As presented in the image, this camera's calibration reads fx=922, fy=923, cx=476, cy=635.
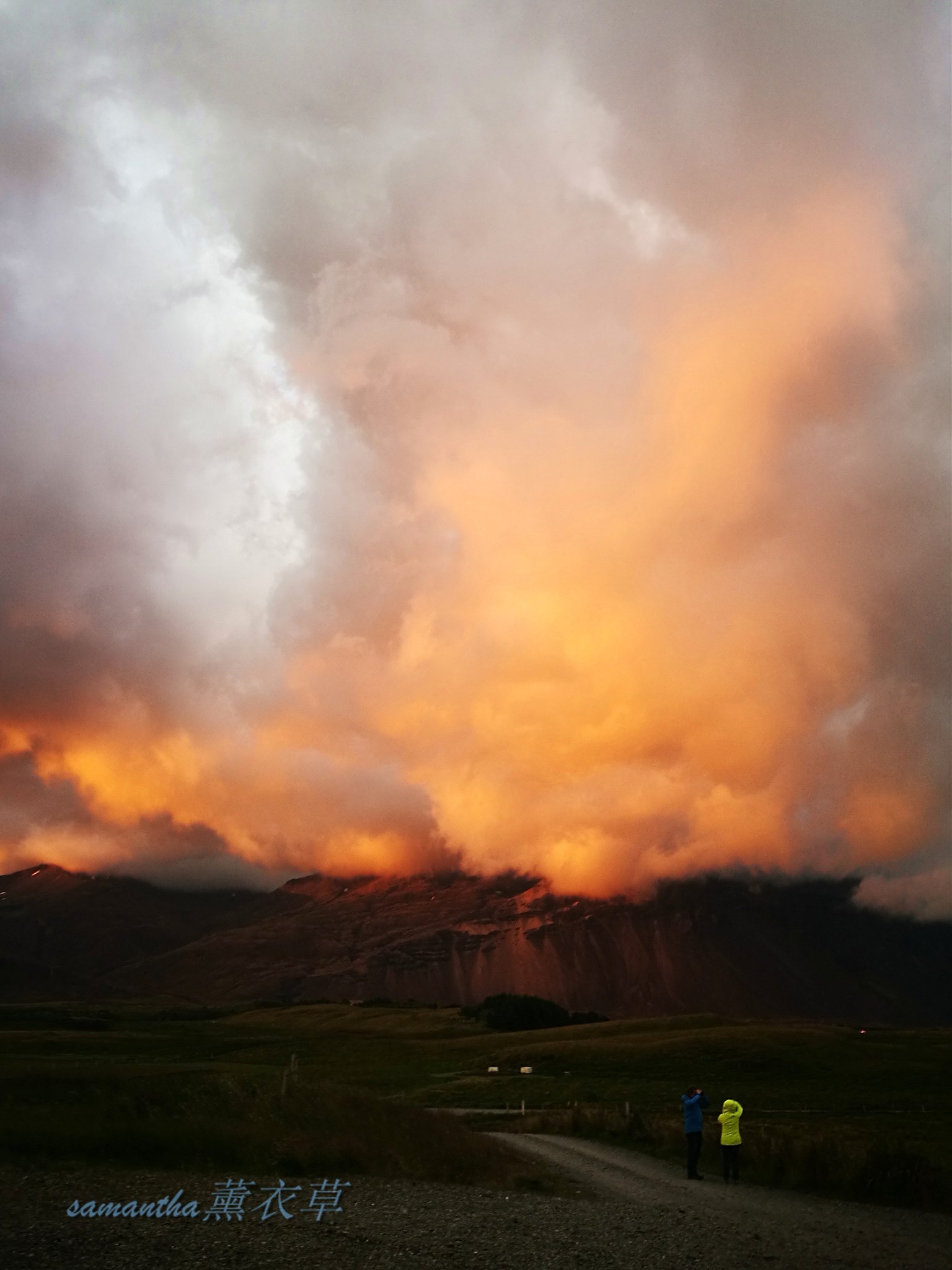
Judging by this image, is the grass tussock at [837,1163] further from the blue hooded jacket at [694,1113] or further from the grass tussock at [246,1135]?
the grass tussock at [246,1135]

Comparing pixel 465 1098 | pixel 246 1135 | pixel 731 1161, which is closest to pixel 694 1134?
pixel 731 1161

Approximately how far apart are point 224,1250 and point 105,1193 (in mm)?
5435

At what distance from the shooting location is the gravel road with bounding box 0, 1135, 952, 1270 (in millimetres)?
17656

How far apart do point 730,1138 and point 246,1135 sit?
1560cm

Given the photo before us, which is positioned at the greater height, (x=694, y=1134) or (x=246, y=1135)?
(x=246, y=1135)

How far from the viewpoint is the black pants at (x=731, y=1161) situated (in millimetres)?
30797

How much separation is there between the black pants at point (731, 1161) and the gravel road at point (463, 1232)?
3.55 metres

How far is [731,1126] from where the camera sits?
30.6m

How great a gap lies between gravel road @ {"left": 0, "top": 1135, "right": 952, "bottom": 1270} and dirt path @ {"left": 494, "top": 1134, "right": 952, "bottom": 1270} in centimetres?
7

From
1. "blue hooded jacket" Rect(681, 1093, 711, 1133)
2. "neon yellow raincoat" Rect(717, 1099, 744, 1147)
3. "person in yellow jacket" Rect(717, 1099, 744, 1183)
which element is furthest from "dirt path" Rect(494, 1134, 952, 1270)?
"blue hooded jacket" Rect(681, 1093, 711, 1133)

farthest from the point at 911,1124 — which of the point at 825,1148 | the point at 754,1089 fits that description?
the point at 825,1148

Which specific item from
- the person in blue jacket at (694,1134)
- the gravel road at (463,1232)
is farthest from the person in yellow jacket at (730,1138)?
the gravel road at (463,1232)

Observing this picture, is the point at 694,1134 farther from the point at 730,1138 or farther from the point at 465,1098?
the point at 465,1098

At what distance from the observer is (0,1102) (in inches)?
1297
